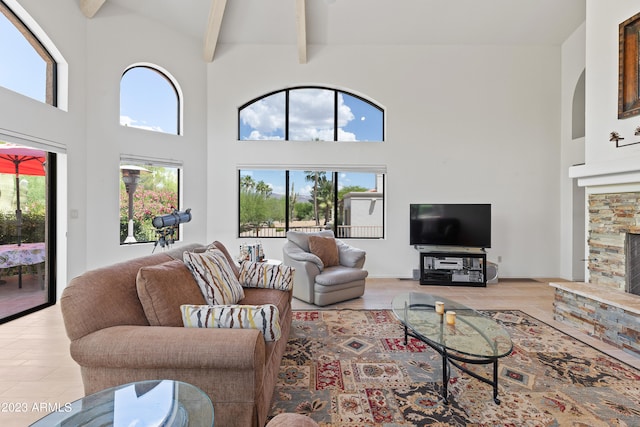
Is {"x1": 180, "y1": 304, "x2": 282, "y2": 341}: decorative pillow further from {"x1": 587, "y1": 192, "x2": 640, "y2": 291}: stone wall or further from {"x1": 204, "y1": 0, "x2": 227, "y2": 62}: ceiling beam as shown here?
{"x1": 204, "y1": 0, "x2": 227, "y2": 62}: ceiling beam

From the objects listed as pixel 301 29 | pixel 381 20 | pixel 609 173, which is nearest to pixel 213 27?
pixel 301 29

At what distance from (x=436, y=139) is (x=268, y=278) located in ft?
13.4

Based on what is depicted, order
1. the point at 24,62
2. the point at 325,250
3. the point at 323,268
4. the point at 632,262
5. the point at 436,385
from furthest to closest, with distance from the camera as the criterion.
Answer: the point at 325,250 < the point at 323,268 < the point at 24,62 < the point at 632,262 < the point at 436,385

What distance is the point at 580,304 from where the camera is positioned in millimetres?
3043

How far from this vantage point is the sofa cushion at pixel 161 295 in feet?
5.27

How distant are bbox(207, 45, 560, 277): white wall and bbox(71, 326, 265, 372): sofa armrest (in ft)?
13.1

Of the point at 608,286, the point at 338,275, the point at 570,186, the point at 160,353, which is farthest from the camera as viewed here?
the point at 570,186

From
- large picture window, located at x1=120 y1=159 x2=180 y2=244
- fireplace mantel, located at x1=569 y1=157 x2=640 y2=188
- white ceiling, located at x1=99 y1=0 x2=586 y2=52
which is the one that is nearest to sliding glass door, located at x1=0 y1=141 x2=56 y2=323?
large picture window, located at x1=120 y1=159 x2=180 y2=244

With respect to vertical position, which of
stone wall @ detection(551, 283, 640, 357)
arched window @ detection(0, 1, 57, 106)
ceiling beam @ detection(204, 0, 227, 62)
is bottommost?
stone wall @ detection(551, 283, 640, 357)

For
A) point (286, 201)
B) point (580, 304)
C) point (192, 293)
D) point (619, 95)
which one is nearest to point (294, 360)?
point (192, 293)

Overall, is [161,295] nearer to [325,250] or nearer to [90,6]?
[325,250]

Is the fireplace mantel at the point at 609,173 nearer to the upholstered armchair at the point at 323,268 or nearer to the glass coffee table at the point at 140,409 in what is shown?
the upholstered armchair at the point at 323,268

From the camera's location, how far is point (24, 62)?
3.43 metres

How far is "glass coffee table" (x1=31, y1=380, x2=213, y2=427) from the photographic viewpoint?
97 cm
